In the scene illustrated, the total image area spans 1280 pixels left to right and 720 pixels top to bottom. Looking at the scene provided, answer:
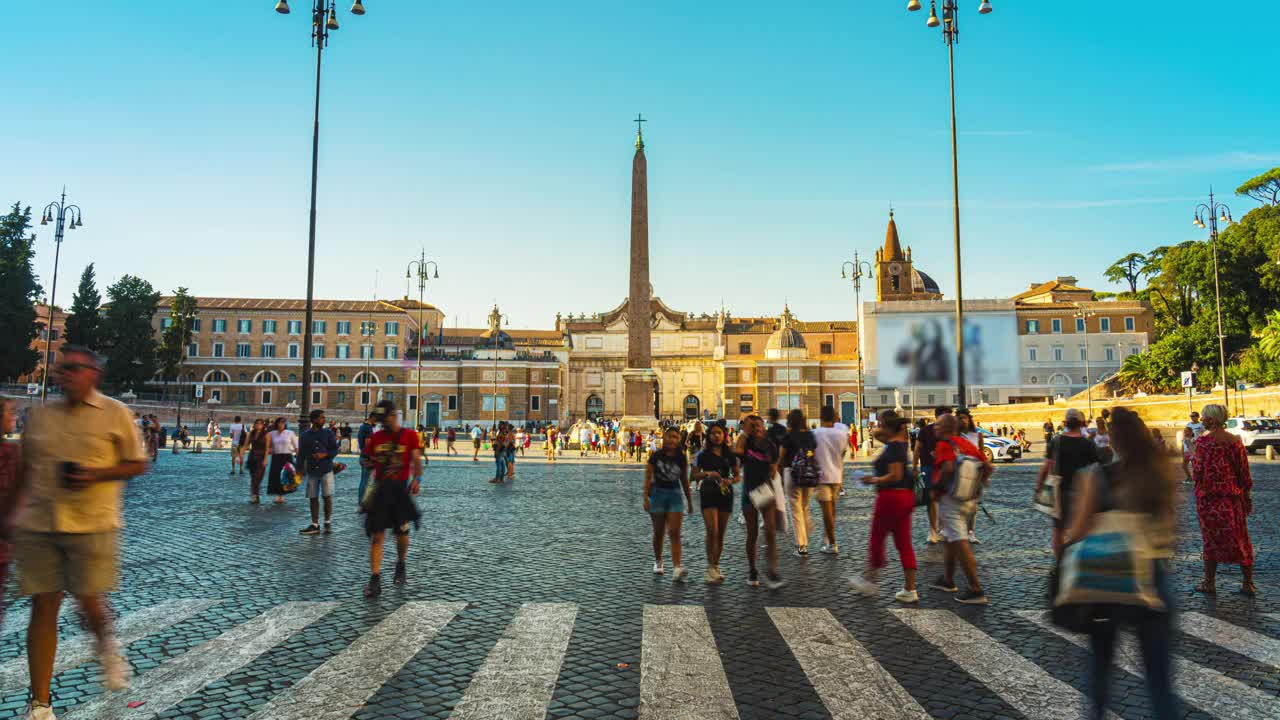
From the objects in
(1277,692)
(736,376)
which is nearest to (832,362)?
(736,376)

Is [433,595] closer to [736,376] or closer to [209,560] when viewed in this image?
[209,560]

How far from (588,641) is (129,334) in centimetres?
5765

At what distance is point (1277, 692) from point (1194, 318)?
55402mm

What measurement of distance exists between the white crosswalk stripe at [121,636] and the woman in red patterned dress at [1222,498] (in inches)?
269

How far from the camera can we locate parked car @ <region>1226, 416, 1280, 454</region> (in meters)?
21.5

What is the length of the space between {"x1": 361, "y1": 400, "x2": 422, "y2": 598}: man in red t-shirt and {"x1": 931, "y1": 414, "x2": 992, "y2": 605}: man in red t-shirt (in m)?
3.89

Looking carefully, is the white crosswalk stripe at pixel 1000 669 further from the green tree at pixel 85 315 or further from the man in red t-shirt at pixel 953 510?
the green tree at pixel 85 315

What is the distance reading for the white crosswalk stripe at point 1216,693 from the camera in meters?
3.27

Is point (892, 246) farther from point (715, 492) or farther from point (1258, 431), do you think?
point (715, 492)

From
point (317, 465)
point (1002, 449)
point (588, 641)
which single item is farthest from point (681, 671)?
point (1002, 449)

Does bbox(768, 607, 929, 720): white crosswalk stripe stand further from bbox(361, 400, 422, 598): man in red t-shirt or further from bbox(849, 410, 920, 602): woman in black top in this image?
bbox(361, 400, 422, 598): man in red t-shirt

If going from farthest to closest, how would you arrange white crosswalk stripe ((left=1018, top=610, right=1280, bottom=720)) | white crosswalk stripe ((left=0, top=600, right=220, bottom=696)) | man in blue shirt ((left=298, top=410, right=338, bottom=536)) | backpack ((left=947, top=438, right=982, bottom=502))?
man in blue shirt ((left=298, top=410, right=338, bottom=536)) < backpack ((left=947, top=438, right=982, bottom=502)) < white crosswalk stripe ((left=0, top=600, right=220, bottom=696)) < white crosswalk stripe ((left=1018, top=610, right=1280, bottom=720))

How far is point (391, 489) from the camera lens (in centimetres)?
584

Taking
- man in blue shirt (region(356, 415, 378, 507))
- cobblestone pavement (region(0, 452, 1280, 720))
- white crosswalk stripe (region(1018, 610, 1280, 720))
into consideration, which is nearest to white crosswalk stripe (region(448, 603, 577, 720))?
cobblestone pavement (region(0, 452, 1280, 720))
